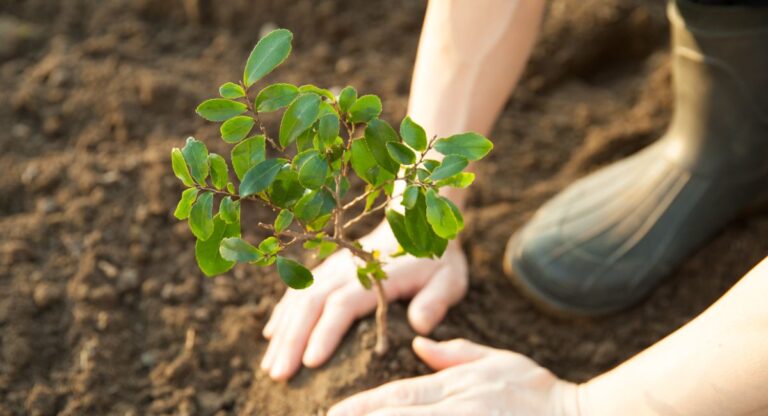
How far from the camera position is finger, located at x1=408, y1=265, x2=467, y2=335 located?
1729 millimetres

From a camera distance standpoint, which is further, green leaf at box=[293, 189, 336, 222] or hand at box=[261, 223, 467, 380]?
hand at box=[261, 223, 467, 380]

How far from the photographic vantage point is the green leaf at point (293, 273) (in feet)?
3.94

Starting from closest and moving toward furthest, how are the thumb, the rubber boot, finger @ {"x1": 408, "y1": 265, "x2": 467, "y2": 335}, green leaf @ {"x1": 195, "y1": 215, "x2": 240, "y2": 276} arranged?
green leaf @ {"x1": 195, "y1": 215, "x2": 240, "y2": 276}
the thumb
finger @ {"x1": 408, "y1": 265, "x2": 467, "y2": 335}
the rubber boot

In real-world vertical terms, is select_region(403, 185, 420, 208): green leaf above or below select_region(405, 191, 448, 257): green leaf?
above

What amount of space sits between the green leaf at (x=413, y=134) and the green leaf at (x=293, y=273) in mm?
230

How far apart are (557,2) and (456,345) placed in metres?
1.36

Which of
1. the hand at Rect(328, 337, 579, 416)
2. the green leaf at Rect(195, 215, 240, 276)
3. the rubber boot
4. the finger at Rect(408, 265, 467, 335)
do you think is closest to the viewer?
the green leaf at Rect(195, 215, 240, 276)

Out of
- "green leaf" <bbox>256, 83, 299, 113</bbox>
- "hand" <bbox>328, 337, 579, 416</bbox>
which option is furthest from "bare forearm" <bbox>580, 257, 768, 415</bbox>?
"green leaf" <bbox>256, 83, 299, 113</bbox>

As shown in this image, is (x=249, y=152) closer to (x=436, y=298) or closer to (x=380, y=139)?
(x=380, y=139)

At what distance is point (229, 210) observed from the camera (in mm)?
1169

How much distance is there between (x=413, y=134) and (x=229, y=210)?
0.27 m

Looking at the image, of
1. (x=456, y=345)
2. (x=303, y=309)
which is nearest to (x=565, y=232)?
(x=456, y=345)

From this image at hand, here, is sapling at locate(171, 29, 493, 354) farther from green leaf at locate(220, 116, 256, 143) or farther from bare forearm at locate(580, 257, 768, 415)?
bare forearm at locate(580, 257, 768, 415)

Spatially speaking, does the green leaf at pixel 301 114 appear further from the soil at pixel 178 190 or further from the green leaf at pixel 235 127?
the soil at pixel 178 190
